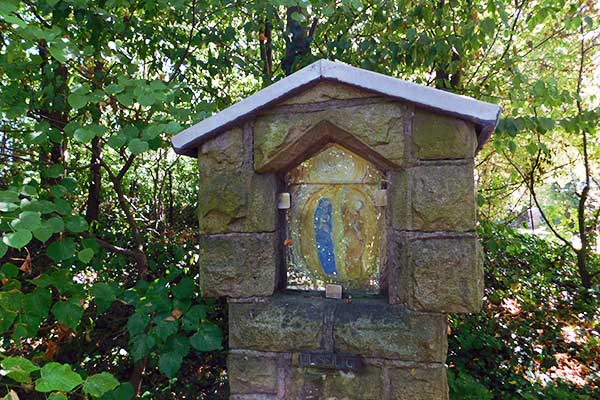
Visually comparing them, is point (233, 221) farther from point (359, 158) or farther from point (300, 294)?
point (359, 158)

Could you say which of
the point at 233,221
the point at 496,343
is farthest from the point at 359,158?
the point at 496,343

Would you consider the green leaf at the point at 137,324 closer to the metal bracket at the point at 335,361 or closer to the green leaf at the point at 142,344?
the green leaf at the point at 142,344

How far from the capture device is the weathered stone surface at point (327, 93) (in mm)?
1722

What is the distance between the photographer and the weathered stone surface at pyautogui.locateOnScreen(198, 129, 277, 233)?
1.84 m

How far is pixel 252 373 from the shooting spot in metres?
1.89

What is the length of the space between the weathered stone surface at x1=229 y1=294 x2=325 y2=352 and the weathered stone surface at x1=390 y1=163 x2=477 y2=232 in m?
0.55

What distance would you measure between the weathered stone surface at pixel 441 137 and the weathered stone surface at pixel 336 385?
930 millimetres

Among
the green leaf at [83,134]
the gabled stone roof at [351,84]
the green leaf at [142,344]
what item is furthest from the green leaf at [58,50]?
the green leaf at [142,344]

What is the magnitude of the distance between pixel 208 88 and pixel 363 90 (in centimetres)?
186

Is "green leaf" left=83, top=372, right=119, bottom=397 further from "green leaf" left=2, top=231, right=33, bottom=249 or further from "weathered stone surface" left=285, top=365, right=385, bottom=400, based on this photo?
"weathered stone surface" left=285, top=365, right=385, bottom=400

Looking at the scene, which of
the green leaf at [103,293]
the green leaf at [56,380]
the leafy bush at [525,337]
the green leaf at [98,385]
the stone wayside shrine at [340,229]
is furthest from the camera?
the leafy bush at [525,337]

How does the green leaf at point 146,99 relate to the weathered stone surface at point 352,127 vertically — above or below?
above

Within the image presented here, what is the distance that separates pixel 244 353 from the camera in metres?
1.91

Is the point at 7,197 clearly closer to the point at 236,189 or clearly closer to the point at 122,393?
the point at 236,189
